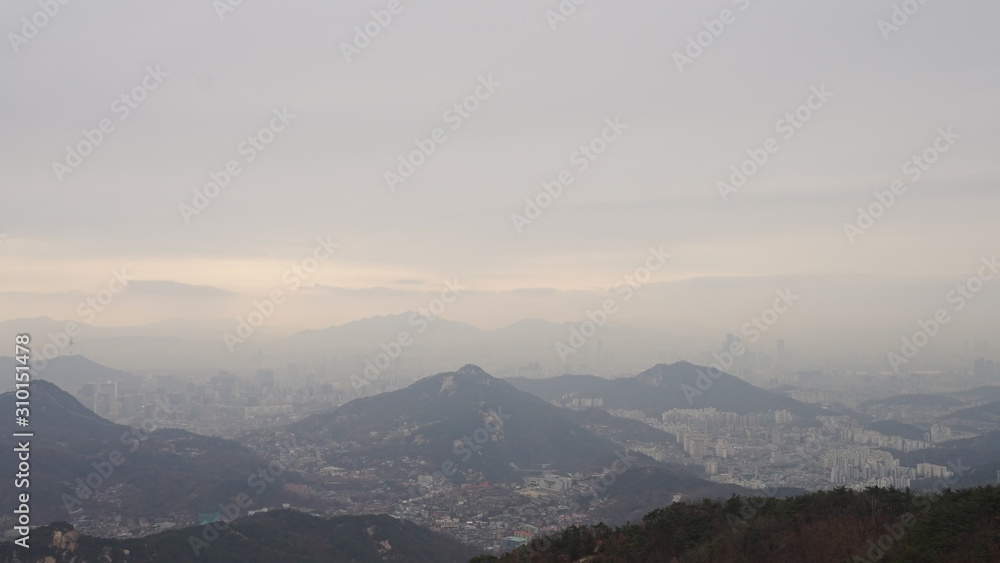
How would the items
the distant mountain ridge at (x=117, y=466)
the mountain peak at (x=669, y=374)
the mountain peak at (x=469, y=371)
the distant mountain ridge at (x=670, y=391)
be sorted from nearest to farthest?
1. the distant mountain ridge at (x=117, y=466)
2. the mountain peak at (x=469, y=371)
3. the distant mountain ridge at (x=670, y=391)
4. the mountain peak at (x=669, y=374)

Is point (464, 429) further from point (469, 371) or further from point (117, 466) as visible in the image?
point (117, 466)

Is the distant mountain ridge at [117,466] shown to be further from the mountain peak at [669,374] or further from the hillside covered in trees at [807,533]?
the mountain peak at [669,374]

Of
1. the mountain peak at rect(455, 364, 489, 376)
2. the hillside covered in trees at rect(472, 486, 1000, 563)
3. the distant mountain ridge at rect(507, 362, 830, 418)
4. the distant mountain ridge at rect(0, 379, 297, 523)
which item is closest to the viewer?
the hillside covered in trees at rect(472, 486, 1000, 563)

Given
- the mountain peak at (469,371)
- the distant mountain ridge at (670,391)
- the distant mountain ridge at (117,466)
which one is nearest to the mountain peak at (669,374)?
the distant mountain ridge at (670,391)

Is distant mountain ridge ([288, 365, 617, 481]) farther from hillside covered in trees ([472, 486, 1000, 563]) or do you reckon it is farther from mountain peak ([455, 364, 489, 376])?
hillside covered in trees ([472, 486, 1000, 563])

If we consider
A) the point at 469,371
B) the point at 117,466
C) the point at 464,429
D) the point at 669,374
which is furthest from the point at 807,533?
the point at 669,374

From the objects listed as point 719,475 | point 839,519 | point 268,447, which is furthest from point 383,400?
point 839,519

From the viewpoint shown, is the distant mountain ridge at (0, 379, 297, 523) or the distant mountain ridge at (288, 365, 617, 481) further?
the distant mountain ridge at (288, 365, 617, 481)

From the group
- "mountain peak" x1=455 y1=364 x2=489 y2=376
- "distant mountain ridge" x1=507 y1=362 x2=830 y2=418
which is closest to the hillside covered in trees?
"mountain peak" x1=455 y1=364 x2=489 y2=376

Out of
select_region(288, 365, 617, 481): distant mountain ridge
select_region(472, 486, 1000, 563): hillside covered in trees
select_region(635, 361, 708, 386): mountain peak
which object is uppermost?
select_region(635, 361, 708, 386): mountain peak
